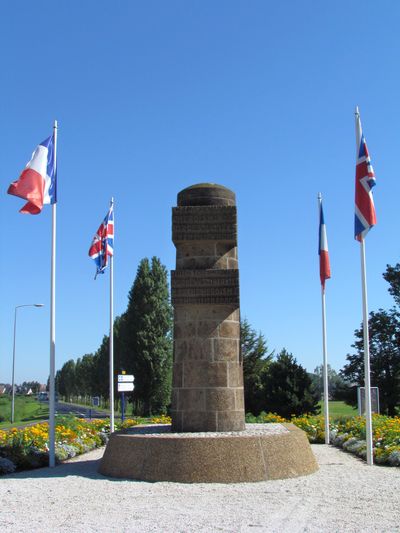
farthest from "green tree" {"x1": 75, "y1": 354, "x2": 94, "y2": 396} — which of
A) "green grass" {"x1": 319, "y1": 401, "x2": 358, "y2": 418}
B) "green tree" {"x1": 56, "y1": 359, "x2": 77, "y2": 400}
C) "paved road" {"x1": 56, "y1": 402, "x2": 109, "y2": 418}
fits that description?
"green grass" {"x1": 319, "y1": 401, "x2": 358, "y2": 418}

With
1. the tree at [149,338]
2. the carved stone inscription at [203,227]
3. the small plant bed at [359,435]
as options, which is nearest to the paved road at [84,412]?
A: the tree at [149,338]

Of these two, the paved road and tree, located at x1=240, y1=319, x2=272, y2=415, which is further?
the paved road

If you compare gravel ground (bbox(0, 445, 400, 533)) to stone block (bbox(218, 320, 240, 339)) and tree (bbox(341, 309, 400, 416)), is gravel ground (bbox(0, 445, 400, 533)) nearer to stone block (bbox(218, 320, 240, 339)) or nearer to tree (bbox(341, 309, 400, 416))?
stone block (bbox(218, 320, 240, 339))

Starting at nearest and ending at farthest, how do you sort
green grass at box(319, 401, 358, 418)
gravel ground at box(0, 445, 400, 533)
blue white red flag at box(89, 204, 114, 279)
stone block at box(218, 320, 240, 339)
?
gravel ground at box(0, 445, 400, 533), stone block at box(218, 320, 240, 339), blue white red flag at box(89, 204, 114, 279), green grass at box(319, 401, 358, 418)

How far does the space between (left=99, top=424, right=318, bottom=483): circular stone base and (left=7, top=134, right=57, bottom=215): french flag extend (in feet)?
17.6

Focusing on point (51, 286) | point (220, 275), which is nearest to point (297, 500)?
point (220, 275)

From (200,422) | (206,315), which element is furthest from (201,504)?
(206,315)

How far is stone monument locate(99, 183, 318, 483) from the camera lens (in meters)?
10.7

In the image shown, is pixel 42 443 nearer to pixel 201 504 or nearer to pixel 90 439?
pixel 90 439

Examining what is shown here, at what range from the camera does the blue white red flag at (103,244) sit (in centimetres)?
1870

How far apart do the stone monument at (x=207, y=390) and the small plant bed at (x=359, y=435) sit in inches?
97.3

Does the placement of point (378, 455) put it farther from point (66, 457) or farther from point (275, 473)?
point (66, 457)

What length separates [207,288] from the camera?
12750 millimetres

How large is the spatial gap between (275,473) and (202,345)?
9.57 feet
